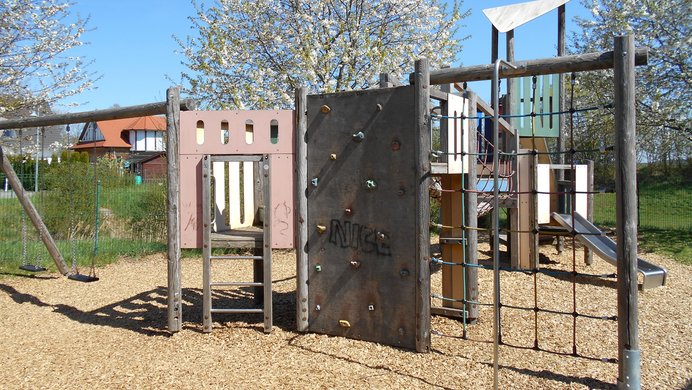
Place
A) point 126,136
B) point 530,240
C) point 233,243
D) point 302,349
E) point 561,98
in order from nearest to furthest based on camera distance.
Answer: point 302,349 < point 233,243 < point 530,240 < point 561,98 < point 126,136

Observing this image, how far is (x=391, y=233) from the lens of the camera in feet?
16.6

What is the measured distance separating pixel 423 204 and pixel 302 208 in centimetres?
123

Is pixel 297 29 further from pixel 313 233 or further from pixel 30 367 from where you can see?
pixel 30 367


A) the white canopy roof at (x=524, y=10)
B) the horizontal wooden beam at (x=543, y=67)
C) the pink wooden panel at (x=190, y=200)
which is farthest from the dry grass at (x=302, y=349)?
the white canopy roof at (x=524, y=10)

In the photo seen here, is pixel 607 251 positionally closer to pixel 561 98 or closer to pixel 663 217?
pixel 561 98

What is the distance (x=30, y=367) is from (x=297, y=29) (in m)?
9.33

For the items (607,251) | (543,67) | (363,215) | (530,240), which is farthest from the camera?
(530,240)

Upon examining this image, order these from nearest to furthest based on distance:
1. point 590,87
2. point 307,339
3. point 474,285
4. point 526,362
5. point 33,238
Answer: point 526,362 < point 307,339 < point 474,285 < point 33,238 < point 590,87

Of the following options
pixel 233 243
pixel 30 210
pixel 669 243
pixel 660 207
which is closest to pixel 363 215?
pixel 233 243

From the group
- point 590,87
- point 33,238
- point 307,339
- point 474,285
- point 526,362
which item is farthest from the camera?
point 590,87

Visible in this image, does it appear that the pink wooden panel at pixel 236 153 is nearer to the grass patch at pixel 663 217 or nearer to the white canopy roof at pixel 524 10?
the white canopy roof at pixel 524 10

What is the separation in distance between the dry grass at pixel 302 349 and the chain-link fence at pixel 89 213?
3957 millimetres

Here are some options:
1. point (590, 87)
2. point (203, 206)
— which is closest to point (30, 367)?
point (203, 206)

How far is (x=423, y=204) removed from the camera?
488cm
